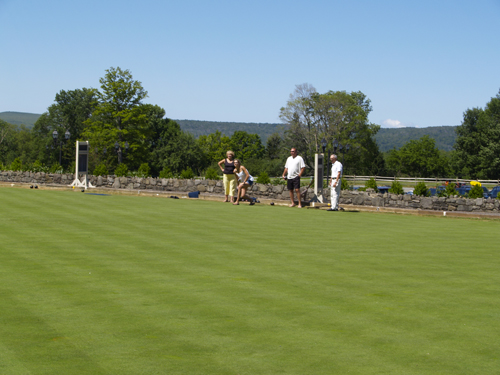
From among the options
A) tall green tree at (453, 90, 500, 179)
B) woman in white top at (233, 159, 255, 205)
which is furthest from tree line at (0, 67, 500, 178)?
woman in white top at (233, 159, 255, 205)

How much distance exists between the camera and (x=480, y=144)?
71.4 m

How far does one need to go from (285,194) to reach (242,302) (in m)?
17.2

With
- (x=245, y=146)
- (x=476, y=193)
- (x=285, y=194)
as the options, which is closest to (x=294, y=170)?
(x=285, y=194)

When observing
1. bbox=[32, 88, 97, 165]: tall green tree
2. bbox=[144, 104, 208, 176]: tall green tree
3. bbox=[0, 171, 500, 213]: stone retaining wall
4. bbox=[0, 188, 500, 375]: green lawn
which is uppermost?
bbox=[32, 88, 97, 165]: tall green tree

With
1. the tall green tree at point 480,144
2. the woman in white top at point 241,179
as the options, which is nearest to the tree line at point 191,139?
the tall green tree at point 480,144

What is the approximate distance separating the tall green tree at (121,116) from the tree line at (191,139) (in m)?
0.13

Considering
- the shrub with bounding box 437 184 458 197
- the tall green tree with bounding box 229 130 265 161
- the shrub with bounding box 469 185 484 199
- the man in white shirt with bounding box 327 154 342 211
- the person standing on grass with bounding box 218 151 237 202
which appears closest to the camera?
the man in white shirt with bounding box 327 154 342 211

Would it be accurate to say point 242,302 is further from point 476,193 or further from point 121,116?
point 121,116

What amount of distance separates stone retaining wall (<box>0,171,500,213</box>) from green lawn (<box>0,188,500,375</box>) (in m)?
10.1

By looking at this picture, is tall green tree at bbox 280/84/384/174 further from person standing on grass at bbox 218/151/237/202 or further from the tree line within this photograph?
person standing on grass at bbox 218/151/237/202

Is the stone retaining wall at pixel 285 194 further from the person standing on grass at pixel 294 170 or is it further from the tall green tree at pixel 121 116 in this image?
the tall green tree at pixel 121 116

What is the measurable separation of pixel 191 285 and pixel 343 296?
1687 millimetres

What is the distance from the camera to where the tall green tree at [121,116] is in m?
68.4

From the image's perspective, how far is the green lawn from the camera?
12.8ft
